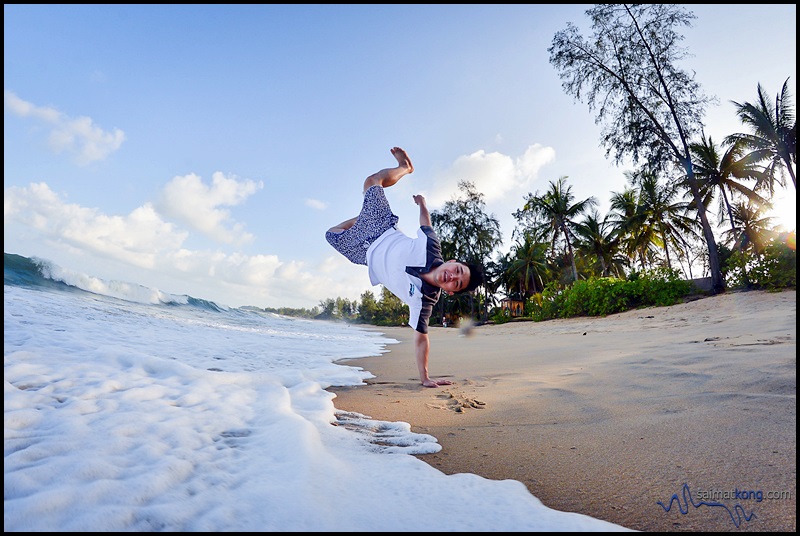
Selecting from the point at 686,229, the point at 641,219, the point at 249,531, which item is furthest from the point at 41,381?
the point at 686,229

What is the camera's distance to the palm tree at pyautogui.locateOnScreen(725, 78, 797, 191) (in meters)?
16.8

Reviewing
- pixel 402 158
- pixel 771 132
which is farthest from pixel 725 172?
pixel 402 158

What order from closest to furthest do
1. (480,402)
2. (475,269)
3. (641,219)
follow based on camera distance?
(480,402)
(475,269)
(641,219)

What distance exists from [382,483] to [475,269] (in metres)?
2.12

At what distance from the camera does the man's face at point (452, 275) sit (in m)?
2.80

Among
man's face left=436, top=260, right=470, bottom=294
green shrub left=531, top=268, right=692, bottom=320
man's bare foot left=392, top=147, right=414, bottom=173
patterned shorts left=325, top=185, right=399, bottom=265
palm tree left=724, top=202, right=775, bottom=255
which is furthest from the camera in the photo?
palm tree left=724, top=202, right=775, bottom=255

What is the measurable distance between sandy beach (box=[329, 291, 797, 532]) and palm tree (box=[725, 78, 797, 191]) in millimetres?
19955

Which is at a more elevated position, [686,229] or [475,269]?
[686,229]

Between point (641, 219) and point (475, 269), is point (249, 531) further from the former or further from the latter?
point (641, 219)

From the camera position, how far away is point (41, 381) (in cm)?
241

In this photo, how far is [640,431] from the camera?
1565 mm

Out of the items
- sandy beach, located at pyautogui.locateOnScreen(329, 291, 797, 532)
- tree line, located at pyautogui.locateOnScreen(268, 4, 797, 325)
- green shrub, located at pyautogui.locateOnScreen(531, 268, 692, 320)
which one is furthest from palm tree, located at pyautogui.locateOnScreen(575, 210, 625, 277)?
sandy beach, located at pyautogui.locateOnScreen(329, 291, 797, 532)

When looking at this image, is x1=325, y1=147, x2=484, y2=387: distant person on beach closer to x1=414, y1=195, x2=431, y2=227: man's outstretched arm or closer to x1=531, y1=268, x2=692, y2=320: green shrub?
x1=414, y1=195, x2=431, y2=227: man's outstretched arm

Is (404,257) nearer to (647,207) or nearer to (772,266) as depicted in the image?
(772,266)
